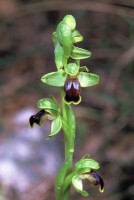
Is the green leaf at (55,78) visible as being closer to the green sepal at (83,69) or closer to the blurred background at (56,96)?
the green sepal at (83,69)

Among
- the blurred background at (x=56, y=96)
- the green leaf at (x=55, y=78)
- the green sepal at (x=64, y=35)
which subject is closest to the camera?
the green sepal at (x=64, y=35)

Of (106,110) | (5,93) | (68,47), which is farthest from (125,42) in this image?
(68,47)

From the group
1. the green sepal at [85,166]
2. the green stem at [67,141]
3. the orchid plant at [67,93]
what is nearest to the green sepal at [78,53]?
the orchid plant at [67,93]

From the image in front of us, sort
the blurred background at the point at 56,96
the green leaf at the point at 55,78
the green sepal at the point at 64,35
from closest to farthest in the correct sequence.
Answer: the green sepal at the point at 64,35 → the green leaf at the point at 55,78 → the blurred background at the point at 56,96

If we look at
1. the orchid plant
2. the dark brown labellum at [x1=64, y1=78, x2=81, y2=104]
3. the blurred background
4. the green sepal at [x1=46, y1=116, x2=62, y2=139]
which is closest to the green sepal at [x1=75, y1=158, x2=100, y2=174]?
the orchid plant

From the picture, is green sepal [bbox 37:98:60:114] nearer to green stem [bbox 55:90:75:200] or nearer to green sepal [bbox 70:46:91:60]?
green stem [bbox 55:90:75:200]

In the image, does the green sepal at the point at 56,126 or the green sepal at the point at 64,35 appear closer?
the green sepal at the point at 64,35

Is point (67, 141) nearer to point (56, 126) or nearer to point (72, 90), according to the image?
point (56, 126)
